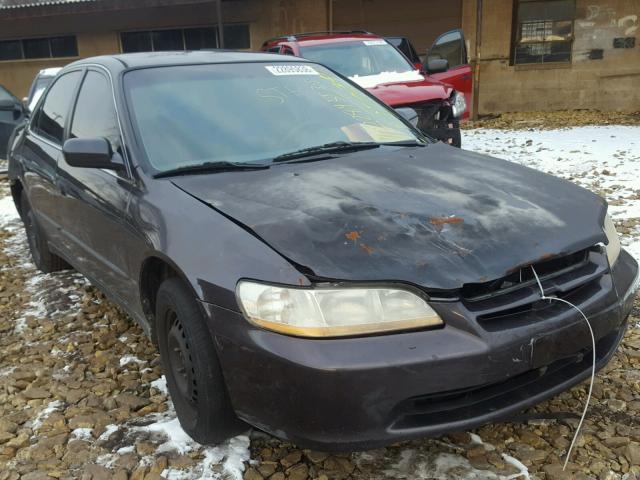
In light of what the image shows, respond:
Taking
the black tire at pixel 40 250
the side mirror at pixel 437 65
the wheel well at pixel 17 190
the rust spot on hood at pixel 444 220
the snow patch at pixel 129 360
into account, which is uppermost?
the side mirror at pixel 437 65

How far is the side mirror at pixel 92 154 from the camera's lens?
2.64m

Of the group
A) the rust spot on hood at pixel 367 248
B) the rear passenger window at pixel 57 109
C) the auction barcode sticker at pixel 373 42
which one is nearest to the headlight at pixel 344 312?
the rust spot on hood at pixel 367 248

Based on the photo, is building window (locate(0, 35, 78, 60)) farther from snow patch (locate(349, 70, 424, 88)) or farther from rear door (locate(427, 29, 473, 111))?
snow patch (locate(349, 70, 424, 88))

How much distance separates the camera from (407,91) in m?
6.48

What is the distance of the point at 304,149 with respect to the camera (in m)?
2.84

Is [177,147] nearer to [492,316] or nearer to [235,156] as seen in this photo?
[235,156]

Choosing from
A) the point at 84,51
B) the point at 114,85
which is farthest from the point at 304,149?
the point at 84,51

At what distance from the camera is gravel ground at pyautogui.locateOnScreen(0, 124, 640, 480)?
220cm

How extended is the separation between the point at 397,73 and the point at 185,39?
355 inches

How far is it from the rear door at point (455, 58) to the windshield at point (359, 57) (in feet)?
2.56

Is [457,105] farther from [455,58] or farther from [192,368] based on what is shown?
[192,368]

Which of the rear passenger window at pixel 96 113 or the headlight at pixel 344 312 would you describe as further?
the rear passenger window at pixel 96 113

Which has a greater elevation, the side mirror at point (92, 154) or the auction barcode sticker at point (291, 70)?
the auction barcode sticker at point (291, 70)

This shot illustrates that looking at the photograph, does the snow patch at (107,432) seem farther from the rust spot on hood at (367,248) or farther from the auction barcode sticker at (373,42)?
the auction barcode sticker at (373,42)
